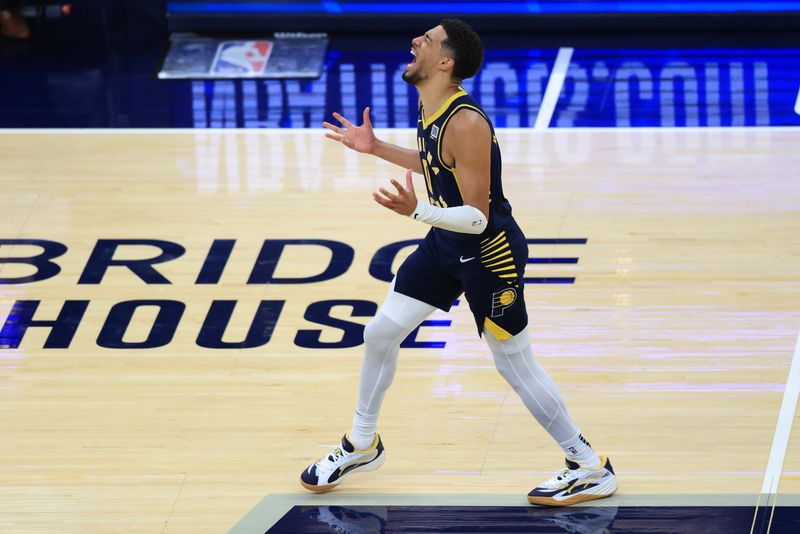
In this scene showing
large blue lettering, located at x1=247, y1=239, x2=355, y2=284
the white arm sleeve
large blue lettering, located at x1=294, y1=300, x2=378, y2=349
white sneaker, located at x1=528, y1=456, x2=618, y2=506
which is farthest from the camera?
large blue lettering, located at x1=247, y1=239, x2=355, y2=284

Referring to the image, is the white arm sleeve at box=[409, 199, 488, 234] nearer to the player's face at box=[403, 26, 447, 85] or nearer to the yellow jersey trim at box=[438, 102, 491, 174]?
the yellow jersey trim at box=[438, 102, 491, 174]

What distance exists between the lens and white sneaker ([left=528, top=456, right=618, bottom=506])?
4.82m

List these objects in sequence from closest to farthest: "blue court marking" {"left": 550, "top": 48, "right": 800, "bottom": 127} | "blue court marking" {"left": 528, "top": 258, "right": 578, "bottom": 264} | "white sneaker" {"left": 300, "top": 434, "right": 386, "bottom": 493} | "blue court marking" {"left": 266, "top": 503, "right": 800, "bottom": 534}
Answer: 1. "blue court marking" {"left": 266, "top": 503, "right": 800, "bottom": 534}
2. "white sneaker" {"left": 300, "top": 434, "right": 386, "bottom": 493}
3. "blue court marking" {"left": 528, "top": 258, "right": 578, "bottom": 264}
4. "blue court marking" {"left": 550, "top": 48, "right": 800, "bottom": 127}

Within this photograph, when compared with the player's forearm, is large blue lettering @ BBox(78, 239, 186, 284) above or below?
below

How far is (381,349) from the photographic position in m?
4.79

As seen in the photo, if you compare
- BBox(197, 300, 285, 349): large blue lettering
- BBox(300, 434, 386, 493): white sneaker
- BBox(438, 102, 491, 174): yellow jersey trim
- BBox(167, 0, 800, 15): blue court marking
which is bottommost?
BBox(197, 300, 285, 349): large blue lettering

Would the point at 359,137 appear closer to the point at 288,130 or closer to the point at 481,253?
the point at 481,253

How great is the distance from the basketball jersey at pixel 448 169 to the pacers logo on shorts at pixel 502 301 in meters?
0.20

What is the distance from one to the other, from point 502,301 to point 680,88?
5583mm

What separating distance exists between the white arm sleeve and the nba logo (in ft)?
20.1

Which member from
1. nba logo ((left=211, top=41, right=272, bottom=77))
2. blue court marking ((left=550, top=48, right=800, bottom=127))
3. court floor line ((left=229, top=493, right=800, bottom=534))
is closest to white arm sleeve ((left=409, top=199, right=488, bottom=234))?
court floor line ((left=229, top=493, right=800, bottom=534))

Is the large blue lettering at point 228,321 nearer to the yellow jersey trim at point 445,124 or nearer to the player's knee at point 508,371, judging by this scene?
the player's knee at point 508,371

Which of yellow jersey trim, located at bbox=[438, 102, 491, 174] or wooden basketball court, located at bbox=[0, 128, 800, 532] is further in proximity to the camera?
wooden basketball court, located at bbox=[0, 128, 800, 532]

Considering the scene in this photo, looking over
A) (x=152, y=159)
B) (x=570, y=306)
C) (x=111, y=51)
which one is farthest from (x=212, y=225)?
(x=111, y=51)
